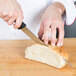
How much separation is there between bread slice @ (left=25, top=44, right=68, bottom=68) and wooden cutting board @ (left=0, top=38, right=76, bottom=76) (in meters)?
0.03

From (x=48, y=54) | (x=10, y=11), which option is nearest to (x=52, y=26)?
(x=48, y=54)

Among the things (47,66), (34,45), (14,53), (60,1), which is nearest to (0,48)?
(14,53)

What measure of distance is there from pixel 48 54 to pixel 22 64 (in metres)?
0.16

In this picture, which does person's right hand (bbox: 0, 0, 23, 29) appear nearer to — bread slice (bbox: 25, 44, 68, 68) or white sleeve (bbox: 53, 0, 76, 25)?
bread slice (bbox: 25, 44, 68, 68)

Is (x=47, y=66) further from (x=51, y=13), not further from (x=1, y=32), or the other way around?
(x=1, y=32)

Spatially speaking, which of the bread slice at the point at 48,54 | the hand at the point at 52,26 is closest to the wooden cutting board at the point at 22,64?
the bread slice at the point at 48,54

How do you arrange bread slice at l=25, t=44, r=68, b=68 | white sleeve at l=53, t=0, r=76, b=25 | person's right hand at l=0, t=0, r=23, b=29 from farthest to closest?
1. white sleeve at l=53, t=0, r=76, b=25
2. bread slice at l=25, t=44, r=68, b=68
3. person's right hand at l=0, t=0, r=23, b=29

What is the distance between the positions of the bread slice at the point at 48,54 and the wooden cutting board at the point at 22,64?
29 millimetres

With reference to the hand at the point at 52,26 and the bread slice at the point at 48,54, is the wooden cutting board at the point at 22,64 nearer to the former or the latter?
the bread slice at the point at 48,54

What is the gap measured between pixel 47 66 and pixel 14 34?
0.42 metres

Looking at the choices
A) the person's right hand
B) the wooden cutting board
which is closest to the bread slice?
the wooden cutting board

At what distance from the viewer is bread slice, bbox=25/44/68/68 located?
3.79 ft

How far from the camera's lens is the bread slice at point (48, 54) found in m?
1.15

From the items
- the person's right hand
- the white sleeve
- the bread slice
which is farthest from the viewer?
the white sleeve
